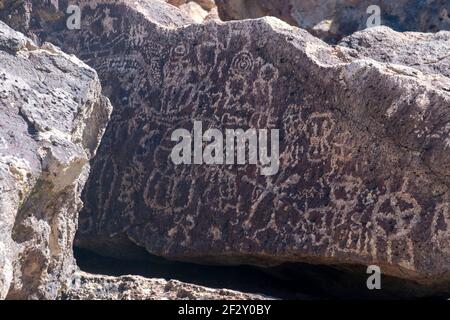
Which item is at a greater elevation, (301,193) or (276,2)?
(276,2)

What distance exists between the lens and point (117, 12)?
399cm

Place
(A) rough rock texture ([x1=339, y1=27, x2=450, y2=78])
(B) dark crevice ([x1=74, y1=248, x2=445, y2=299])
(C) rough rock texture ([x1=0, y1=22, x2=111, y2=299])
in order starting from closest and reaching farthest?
(C) rough rock texture ([x1=0, y1=22, x2=111, y2=299]), (B) dark crevice ([x1=74, y1=248, x2=445, y2=299]), (A) rough rock texture ([x1=339, y1=27, x2=450, y2=78])

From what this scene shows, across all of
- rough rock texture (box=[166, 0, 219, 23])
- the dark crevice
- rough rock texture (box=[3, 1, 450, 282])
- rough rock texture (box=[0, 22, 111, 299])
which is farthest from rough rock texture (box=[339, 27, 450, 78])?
rough rock texture (box=[166, 0, 219, 23])

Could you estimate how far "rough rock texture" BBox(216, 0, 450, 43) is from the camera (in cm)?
509

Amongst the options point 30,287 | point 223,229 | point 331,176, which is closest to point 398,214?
point 331,176

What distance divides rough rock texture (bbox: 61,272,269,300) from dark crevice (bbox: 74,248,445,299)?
267 millimetres

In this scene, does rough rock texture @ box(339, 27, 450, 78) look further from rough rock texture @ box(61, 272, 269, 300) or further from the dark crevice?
rough rock texture @ box(61, 272, 269, 300)

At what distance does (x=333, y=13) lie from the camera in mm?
5500

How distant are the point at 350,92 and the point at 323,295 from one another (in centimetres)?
74

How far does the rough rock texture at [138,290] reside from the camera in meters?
2.75

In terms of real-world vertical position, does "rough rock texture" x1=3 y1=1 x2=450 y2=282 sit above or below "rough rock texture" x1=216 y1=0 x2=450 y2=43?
below

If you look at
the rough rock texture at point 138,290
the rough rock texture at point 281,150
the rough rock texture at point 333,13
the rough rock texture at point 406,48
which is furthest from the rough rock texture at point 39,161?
the rough rock texture at point 333,13

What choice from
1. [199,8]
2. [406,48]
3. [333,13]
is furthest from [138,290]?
[333,13]

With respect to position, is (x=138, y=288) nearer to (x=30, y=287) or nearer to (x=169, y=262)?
(x=30, y=287)
